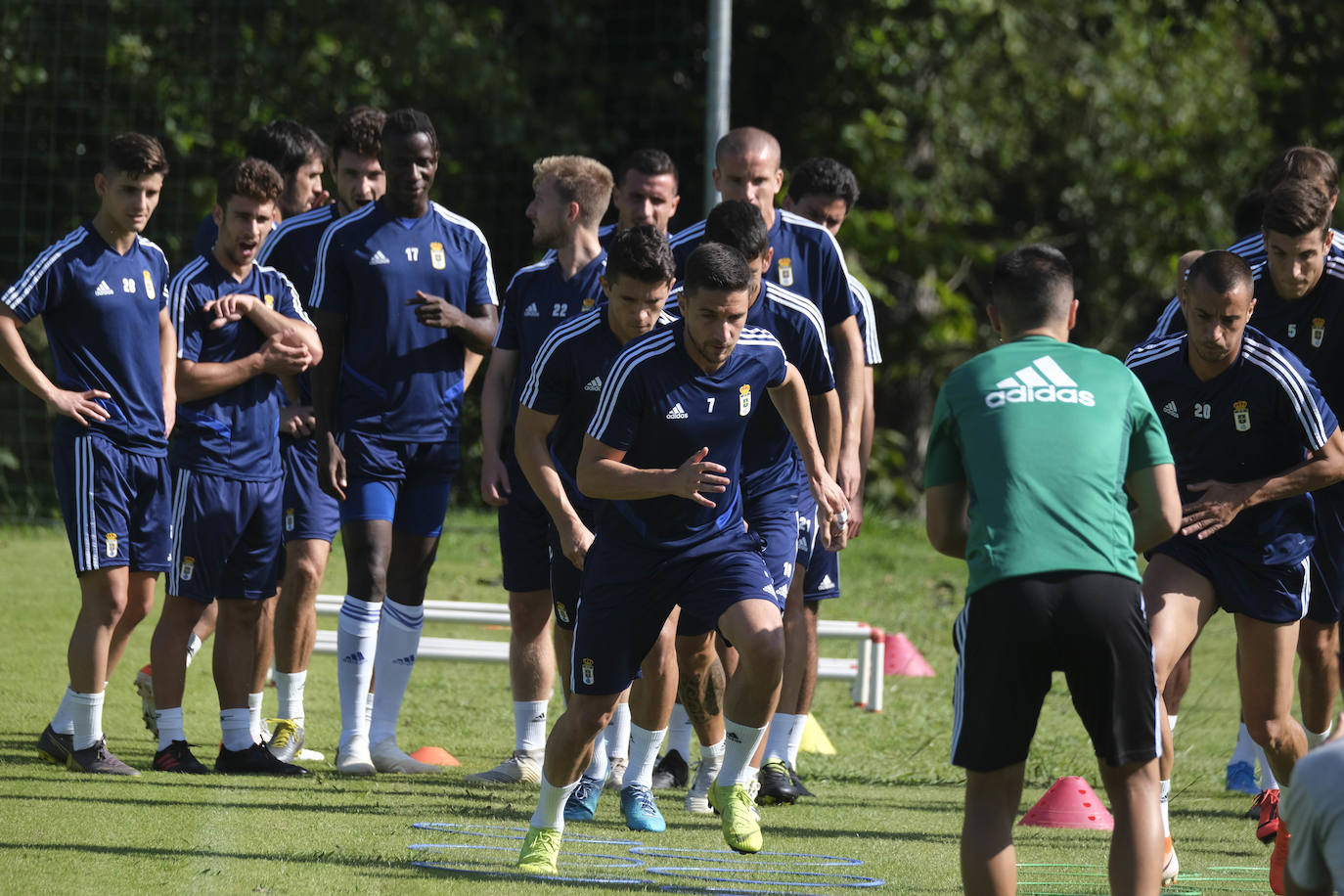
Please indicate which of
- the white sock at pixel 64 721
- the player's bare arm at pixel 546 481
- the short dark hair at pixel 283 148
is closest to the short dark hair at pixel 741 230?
the player's bare arm at pixel 546 481

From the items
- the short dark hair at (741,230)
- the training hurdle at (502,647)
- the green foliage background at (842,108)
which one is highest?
the green foliage background at (842,108)

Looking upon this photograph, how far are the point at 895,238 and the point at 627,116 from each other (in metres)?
4.01

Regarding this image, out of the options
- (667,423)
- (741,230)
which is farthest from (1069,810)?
(741,230)

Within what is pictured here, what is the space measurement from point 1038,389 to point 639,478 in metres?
1.43

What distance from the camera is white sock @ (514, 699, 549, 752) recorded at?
7.05m

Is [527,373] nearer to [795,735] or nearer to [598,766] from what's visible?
[598,766]

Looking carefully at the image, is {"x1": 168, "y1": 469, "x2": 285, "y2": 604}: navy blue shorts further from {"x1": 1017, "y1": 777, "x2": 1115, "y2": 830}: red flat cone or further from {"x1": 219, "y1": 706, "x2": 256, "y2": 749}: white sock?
{"x1": 1017, "y1": 777, "x2": 1115, "y2": 830}: red flat cone

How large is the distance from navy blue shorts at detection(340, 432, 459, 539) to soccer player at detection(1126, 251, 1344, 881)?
9.99ft

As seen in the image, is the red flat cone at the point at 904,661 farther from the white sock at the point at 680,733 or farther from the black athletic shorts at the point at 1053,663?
the black athletic shorts at the point at 1053,663

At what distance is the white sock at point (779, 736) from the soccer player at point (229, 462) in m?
1.98

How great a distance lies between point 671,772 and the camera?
714 centimetres

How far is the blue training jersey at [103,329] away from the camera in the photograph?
6582 millimetres

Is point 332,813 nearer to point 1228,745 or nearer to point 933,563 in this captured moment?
point 1228,745

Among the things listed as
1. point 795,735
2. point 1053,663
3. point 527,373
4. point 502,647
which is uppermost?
point 527,373
